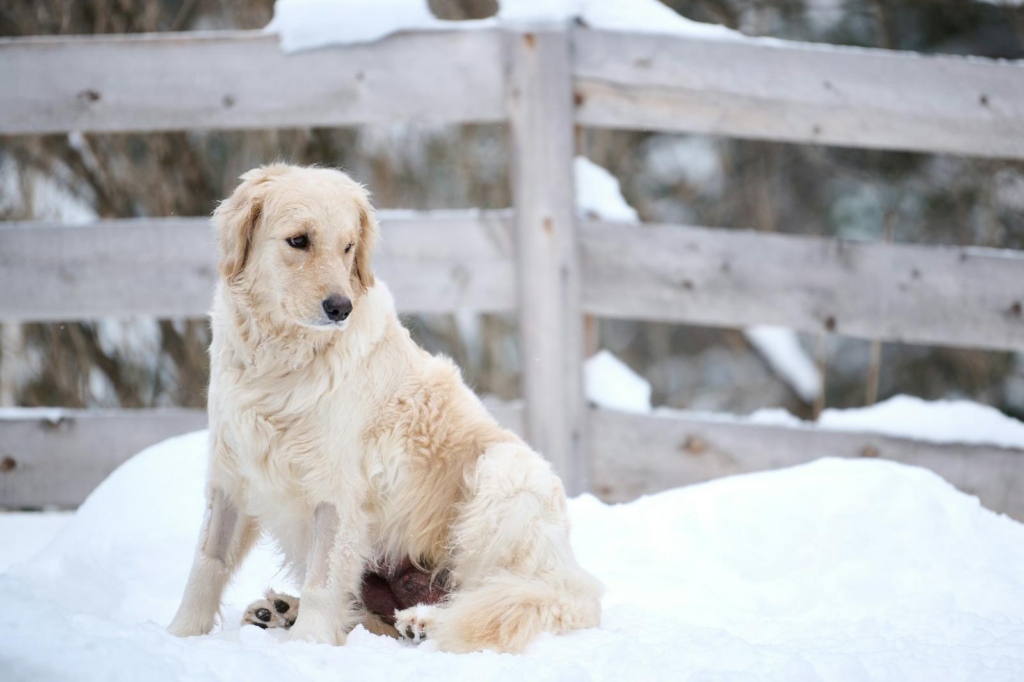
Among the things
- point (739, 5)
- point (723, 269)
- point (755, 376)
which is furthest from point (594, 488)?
point (755, 376)

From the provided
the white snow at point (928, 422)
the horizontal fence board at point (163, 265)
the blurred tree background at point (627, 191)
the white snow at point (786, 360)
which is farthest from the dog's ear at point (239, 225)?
the white snow at point (786, 360)

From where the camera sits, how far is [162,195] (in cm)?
636

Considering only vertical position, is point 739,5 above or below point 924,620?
above

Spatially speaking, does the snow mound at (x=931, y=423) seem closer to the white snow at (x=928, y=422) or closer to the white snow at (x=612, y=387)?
the white snow at (x=928, y=422)

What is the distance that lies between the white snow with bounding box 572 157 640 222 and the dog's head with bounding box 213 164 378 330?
1763 millimetres

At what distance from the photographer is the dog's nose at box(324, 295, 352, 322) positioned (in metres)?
2.41

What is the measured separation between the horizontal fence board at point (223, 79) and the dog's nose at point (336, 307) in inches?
75.0

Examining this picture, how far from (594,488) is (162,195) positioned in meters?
3.93

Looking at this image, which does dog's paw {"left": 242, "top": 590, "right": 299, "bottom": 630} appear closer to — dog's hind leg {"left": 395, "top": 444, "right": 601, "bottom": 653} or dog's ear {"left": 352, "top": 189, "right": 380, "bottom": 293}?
dog's hind leg {"left": 395, "top": 444, "right": 601, "bottom": 653}

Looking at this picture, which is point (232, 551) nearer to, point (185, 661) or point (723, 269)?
point (185, 661)

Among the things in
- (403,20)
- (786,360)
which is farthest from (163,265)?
(786,360)

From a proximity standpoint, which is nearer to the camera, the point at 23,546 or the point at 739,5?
the point at 23,546

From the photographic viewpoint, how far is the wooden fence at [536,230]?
4020mm

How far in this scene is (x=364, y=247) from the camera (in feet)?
8.79
